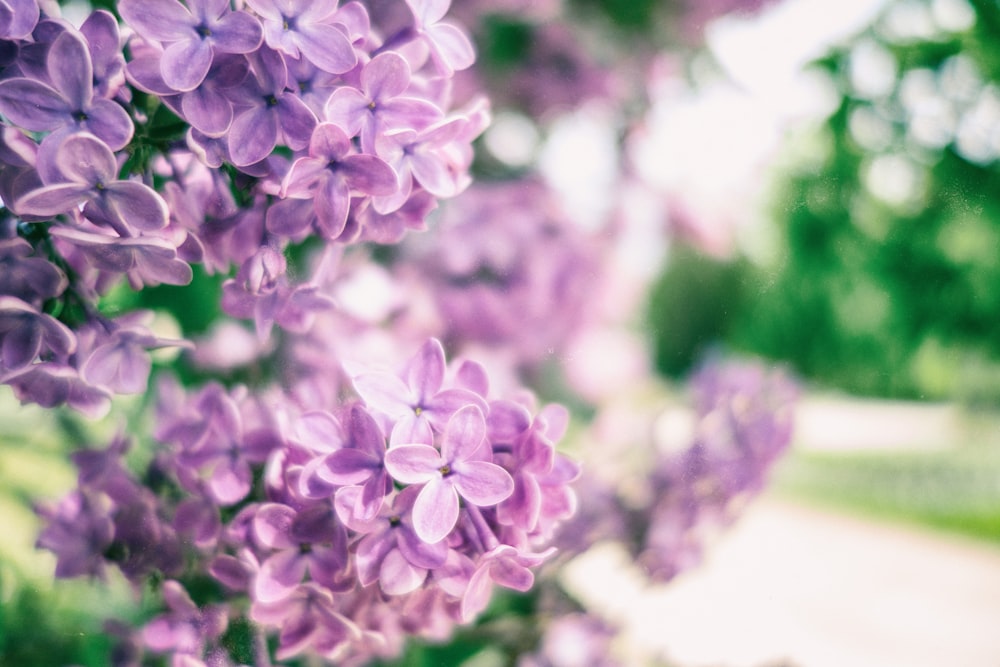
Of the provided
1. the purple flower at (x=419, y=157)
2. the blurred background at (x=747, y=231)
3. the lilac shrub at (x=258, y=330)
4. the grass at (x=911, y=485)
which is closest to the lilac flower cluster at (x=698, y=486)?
the blurred background at (x=747, y=231)

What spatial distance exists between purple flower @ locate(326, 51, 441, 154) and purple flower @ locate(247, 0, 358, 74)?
1cm

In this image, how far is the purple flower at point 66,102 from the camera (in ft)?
0.95

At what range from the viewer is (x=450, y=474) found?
0.31 m

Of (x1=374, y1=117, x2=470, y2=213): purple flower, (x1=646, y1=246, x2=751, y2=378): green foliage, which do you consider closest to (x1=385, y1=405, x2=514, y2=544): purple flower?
(x1=374, y1=117, x2=470, y2=213): purple flower

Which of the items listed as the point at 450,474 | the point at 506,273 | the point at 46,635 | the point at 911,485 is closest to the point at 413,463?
the point at 450,474

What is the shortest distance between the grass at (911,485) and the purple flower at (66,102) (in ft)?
11.0

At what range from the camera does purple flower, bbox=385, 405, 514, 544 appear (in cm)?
31

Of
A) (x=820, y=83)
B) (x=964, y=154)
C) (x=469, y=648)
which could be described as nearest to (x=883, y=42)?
(x=820, y=83)

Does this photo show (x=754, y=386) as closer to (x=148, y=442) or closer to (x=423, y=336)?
(x=423, y=336)

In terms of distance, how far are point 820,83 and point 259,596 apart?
1.20 metres

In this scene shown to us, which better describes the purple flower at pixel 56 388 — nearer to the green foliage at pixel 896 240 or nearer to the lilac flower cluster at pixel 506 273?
the lilac flower cluster at pixel 506 273

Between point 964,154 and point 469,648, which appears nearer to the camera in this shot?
point 469,648

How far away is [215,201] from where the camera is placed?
35cm

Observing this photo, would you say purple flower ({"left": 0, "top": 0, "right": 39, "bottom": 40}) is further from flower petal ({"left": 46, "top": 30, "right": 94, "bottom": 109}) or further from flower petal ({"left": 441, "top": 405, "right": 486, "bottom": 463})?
flower petal ({"left": 441, "top": 405, "right": 486, "bottom": 463})
